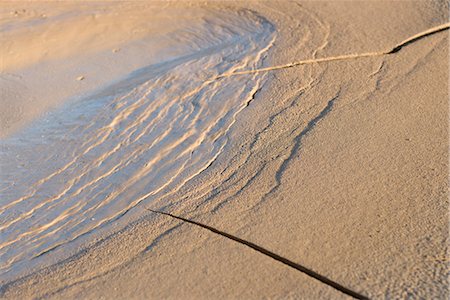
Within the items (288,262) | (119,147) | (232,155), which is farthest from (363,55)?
(288,262)

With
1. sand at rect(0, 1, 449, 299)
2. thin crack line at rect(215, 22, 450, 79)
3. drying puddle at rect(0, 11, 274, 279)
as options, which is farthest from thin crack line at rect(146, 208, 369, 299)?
thin crack line at rect(215, 22, 450, 79)

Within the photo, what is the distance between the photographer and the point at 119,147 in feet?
10.7

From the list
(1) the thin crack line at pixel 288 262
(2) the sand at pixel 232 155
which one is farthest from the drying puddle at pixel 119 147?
(1) the thin crack line at pixel 288 262

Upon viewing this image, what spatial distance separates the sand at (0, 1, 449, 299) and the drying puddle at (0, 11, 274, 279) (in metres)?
0.01

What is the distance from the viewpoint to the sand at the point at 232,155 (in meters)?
2.32

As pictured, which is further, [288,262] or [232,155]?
[232,155]

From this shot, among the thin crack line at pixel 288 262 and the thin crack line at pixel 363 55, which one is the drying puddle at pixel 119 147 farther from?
the thin crack line at pixel 288 262

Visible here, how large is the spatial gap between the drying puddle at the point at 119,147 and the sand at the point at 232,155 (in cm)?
1

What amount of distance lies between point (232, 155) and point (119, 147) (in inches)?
25.6

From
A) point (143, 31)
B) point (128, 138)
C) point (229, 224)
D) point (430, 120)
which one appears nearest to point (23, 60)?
point (143, 31)

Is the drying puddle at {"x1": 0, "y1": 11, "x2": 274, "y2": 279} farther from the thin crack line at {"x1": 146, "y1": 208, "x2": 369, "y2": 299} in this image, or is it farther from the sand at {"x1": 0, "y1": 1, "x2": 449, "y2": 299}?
the thin crack line at {"x1": 146, "y1": 208, "x2": 369, "y2": 299}

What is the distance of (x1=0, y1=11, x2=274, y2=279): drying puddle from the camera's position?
280 cm

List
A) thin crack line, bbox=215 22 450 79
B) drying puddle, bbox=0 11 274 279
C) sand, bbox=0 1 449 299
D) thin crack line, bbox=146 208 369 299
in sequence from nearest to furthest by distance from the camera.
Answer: thin crack line, bbox=146 208 369 299
sand, bbox=0 1 449 299
drying puddle, bbox=0 11 274 279
thin crack line, bbox=215 22 450 79

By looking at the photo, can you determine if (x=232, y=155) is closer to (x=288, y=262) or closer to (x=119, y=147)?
(x=119, y=147)
